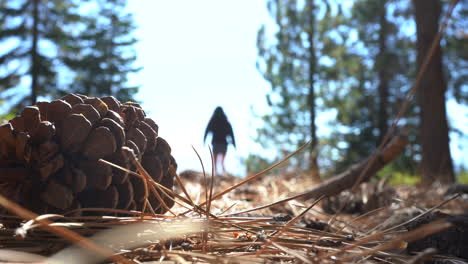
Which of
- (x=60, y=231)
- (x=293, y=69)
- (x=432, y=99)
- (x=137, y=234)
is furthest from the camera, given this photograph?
(x=293, y=69)

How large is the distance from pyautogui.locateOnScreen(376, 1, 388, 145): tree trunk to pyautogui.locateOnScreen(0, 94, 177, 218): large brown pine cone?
9787 millimetres

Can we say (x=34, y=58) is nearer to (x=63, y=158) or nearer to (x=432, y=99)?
(x=63, y=158)

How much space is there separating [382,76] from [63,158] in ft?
39.3

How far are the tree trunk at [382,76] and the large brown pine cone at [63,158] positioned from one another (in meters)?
9.79

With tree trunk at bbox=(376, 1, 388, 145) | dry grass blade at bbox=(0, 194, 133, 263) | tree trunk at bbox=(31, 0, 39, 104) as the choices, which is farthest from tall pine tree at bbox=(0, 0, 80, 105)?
tree trunk at bbox=(376, 1, 388, 145)

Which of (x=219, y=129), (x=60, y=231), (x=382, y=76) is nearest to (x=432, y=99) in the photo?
(x=219, y=129)

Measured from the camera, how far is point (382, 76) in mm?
11602

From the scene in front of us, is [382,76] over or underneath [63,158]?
over

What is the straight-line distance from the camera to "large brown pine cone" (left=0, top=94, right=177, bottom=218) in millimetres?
705

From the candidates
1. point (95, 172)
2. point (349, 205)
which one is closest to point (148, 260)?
point (95, 172)

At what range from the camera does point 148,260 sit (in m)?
0.59

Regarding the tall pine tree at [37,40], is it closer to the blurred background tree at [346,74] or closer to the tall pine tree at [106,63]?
the tall pine tree at [106,63]

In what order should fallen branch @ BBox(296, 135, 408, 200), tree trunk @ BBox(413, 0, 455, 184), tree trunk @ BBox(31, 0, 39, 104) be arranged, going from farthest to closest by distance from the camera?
tree trunk @ BBox(413, 0, 455, 184), tree trunk @ BBox(31, 0, 39, 104), fallen branch @ BBox(296, 135, 408, 200)

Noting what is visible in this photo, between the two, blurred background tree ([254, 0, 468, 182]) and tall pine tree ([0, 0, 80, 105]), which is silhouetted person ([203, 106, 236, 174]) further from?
blurred background tree ([254, 0, 468, 182])
